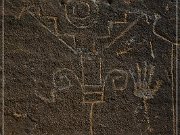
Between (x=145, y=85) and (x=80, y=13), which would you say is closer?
(x=80, y=13)

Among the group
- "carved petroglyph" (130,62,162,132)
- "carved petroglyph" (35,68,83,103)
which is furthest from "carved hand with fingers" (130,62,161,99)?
"carved petroglyph" (35,68,83,103)

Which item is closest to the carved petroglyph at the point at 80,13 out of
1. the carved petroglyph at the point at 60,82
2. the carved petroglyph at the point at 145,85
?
the carved petroglyph at the point at 60,82

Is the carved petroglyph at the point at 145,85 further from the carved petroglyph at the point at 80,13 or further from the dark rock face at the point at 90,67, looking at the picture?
the carved petroglyph at the point at 80,13

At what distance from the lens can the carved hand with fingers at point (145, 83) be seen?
374cm

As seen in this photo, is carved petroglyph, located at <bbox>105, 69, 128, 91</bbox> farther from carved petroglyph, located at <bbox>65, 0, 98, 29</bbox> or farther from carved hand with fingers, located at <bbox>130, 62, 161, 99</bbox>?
carved petroglyph, located at <bbox>65, 0, 98, 29</bbox>

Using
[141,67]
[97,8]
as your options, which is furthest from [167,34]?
[97,8]

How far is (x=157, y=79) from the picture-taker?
12.4 ft

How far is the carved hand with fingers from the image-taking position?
374 centimetres

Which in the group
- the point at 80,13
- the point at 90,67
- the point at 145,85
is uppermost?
the point at 80,13

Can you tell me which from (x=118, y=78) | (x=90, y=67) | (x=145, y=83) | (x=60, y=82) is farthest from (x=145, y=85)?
(x=60, y=82)

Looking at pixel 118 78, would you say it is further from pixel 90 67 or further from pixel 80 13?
pixel 80 13

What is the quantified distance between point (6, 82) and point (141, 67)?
1.01 m

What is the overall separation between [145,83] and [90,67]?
441 millimetres

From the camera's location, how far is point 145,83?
3.76 metres
